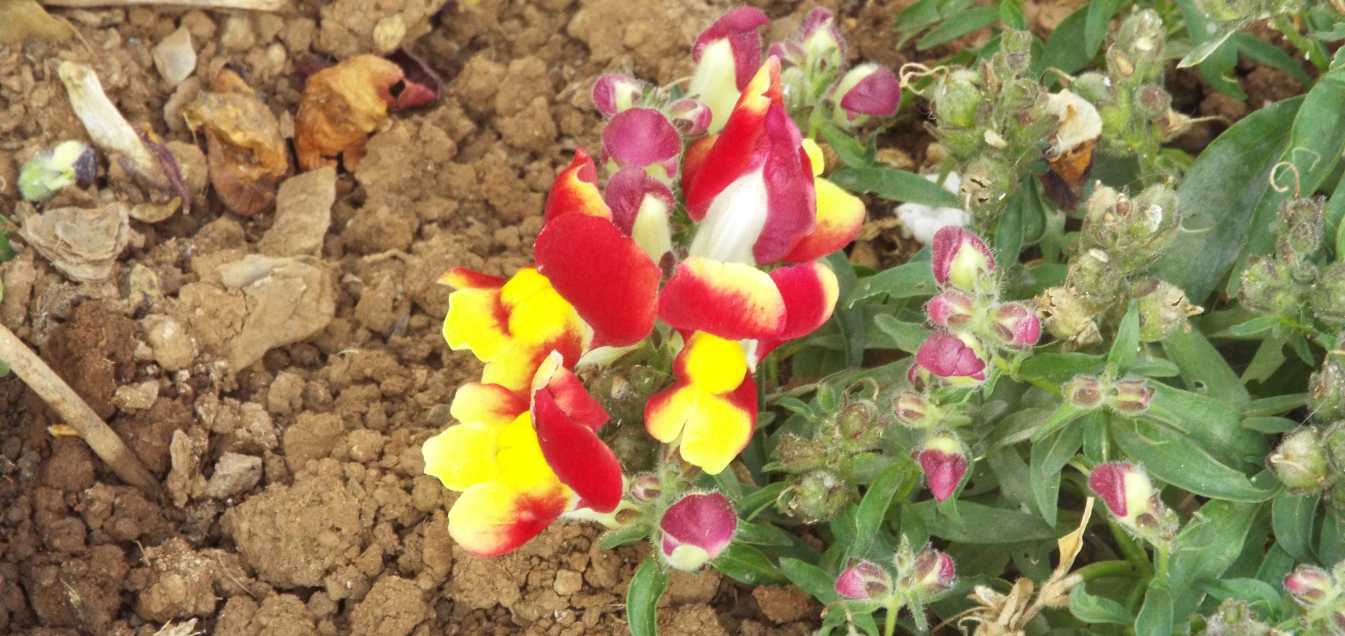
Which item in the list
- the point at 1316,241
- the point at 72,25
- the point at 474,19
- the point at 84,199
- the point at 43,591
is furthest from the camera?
the point at 474,19

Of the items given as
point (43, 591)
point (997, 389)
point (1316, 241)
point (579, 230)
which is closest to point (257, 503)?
point (43, 591)

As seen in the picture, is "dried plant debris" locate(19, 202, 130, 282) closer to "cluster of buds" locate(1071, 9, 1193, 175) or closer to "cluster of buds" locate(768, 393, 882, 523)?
"cluster of buds" locate(768, 393, 882, 523)

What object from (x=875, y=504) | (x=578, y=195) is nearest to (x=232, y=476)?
(x=578, y=195)

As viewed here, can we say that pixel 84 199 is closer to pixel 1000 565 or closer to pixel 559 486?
pixel 559 486

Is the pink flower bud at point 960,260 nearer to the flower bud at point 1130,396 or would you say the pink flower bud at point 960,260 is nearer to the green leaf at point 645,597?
the flower bud at point 1130,396

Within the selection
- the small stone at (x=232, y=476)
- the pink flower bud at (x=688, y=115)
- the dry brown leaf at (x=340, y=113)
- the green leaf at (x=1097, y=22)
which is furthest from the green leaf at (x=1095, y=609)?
the dry brown leaf at (x=340, y=113)

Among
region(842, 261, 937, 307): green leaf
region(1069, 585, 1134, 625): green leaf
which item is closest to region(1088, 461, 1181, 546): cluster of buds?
region(1069, 585, 1134, 625): green leaf

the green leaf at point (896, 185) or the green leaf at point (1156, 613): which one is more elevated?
the green leaf at point (896, 185)
